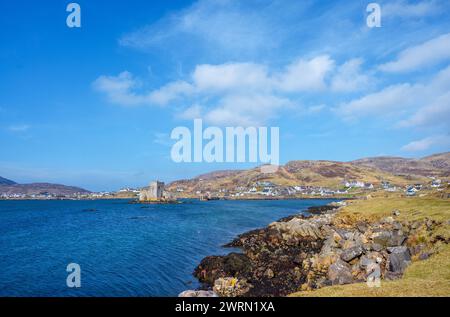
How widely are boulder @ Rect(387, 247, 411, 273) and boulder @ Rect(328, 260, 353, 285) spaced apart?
13.1ft

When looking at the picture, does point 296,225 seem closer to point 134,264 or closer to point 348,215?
point 348,215

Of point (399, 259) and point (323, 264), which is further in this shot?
point (323, 264)

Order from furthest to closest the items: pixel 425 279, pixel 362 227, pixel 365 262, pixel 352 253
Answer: pixel 362 227 → pixel 352 253 → pixel 365 262 → pixel 425 279

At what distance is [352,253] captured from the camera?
116 feet

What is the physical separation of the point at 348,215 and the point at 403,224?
28267 millimetres

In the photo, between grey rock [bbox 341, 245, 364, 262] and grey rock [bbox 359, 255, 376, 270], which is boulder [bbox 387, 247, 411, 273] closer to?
grey rock [bbox 359, 255, 376, 270]

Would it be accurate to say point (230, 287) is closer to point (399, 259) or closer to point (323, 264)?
point (323, 264)

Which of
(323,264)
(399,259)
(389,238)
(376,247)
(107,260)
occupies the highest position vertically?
(389,238)

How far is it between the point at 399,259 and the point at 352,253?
603 centimetres

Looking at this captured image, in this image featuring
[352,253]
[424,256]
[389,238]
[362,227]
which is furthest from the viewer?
[362,227]

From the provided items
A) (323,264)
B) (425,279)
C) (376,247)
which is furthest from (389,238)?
(425,279)

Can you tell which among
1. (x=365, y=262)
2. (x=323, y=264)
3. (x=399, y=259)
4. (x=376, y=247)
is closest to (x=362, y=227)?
(x=376, y=247)

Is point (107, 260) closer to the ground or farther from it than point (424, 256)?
closer to the ground
